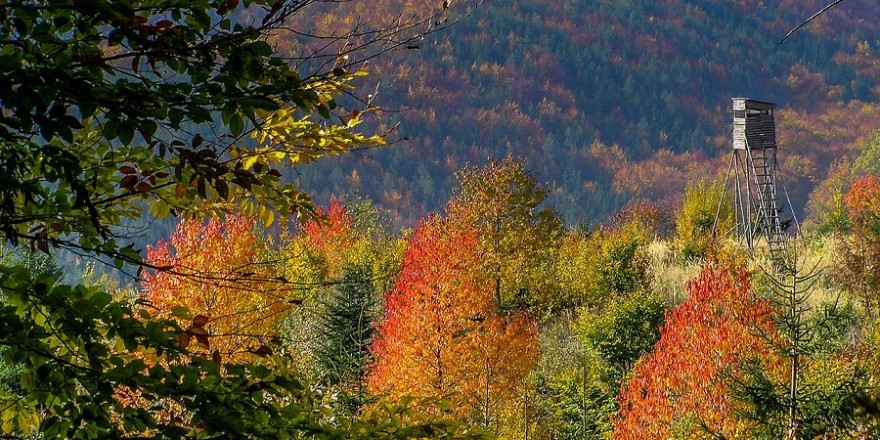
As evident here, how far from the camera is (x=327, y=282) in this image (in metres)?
3.27

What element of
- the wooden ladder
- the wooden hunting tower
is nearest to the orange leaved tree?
the wooden ladder

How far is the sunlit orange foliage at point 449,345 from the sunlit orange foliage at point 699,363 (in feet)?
12.1

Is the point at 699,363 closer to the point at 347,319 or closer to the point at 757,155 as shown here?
the point at 347,319

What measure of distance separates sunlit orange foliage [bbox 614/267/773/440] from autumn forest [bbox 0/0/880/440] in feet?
0.14

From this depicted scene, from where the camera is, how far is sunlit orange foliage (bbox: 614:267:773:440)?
13.0 metres

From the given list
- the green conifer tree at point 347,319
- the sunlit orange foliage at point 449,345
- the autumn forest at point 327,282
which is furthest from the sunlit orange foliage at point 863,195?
the green conifer tree at point 347,319

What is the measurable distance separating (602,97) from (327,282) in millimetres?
189733

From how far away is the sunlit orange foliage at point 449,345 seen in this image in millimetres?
17688

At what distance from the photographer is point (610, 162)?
16875 centimetres

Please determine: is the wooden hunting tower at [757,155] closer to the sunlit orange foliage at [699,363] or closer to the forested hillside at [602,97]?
the sunlit orange foliage at [699,363]

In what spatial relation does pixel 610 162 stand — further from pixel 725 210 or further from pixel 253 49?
pixel 253 49

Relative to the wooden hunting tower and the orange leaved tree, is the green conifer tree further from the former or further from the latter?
the wooden hunting tower

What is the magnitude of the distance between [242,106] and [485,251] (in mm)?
26952

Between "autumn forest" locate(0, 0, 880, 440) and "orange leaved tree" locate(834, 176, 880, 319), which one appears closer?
"autumn forest" locate(0, 0, 880, 440)
